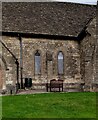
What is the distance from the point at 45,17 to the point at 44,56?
490 centimetres

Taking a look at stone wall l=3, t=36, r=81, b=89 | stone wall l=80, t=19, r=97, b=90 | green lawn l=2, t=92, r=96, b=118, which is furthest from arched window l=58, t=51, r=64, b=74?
green lawn l=2, t=92, r=96, b=118

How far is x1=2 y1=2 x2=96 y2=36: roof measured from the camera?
38.3 m

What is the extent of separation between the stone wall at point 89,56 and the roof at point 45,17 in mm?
1910

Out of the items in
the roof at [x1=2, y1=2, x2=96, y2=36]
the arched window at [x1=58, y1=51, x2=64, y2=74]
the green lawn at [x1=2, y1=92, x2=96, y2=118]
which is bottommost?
the green lawn at [x1=2, y1=92, x2=96, y2=118]

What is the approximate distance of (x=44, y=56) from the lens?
38562 mm

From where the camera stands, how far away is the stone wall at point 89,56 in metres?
37.0

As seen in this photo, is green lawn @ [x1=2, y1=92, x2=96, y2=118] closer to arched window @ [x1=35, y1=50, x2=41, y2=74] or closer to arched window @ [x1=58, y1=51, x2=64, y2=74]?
arched window @ [x1=35, y1=50, x2=41, y2=74]

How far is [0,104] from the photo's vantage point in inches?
907

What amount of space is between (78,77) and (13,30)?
338 inches

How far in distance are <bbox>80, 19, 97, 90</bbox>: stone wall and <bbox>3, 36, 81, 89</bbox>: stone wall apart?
0.93 metres

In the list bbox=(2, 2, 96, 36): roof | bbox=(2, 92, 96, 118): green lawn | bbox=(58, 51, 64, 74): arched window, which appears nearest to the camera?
bbox=(2, 92, 96, 118): green lawn

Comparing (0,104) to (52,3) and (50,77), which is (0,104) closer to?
(50,77)

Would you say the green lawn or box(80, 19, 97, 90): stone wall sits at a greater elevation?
box(80, 19, 97, 90): stone wall

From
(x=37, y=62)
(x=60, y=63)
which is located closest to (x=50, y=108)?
(x=37, y=62)
